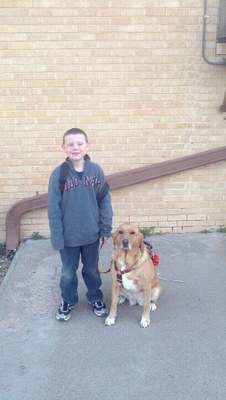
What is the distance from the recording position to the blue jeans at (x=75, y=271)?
10.9ft

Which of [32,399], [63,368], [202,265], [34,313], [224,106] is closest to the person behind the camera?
[32,399]

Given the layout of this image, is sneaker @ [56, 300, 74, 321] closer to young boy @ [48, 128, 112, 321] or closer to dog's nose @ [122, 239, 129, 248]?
young boy @ [48, 128, 112, 321]

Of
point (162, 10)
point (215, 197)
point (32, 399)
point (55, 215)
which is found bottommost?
point (32, 399)

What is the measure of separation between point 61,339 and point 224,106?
339cm

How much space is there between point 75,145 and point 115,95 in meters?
2.10

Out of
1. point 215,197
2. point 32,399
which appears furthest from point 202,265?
point 32,399

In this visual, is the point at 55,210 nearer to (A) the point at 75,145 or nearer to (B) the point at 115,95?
(A) the point at 75,145

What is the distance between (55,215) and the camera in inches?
122

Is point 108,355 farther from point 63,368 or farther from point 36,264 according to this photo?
point 36,264

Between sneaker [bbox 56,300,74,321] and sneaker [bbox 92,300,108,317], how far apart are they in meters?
0.23

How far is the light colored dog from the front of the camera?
3129 mm

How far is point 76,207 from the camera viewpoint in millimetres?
3131

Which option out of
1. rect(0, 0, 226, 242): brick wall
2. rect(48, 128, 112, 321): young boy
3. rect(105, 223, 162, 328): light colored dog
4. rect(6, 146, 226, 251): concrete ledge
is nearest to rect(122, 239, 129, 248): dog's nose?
rect(105, 223, 162, 328): light colored dog

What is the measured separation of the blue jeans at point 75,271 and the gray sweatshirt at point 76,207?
4.6 inches
